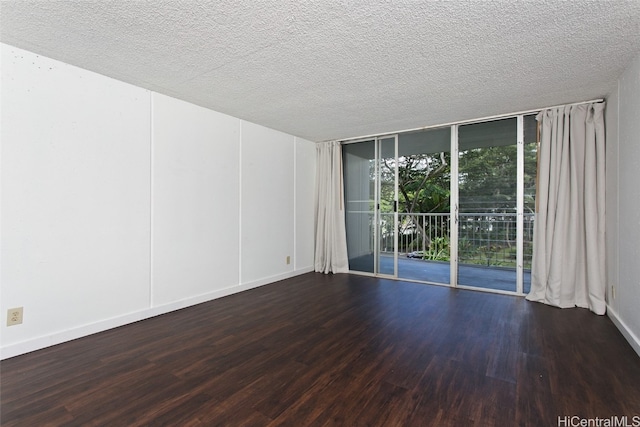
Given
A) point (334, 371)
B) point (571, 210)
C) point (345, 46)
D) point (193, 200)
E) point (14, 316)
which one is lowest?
point (334, 371)

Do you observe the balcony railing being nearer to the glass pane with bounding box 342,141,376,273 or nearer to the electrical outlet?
the glass pane with bounding box 342,141,376,273

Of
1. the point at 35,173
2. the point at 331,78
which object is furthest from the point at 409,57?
the point at 35,173

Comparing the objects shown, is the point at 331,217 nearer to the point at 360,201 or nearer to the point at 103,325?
the point at 360,201

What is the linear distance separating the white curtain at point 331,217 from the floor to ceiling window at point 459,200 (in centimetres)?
16

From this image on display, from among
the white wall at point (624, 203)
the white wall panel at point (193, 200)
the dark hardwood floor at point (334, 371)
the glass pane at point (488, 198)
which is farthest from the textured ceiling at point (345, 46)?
the dark hardwood floor at point (334, 371)

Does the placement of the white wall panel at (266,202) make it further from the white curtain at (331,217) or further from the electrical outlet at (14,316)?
the electrical outlet at (14,316)

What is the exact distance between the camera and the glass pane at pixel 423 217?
206 inches

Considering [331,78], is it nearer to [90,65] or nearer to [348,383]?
[90,65]

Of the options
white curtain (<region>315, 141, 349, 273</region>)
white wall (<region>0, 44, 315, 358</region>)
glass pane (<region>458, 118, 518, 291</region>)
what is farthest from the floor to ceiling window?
white wall (<region>0, 44, 315, 358</region>)

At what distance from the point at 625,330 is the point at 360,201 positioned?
3.42 meters

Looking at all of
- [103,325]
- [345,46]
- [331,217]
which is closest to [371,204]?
[331,217]

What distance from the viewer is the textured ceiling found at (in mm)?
1757

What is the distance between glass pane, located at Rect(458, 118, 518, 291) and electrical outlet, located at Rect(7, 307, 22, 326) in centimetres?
460

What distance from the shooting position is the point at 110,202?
2.72 m
